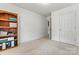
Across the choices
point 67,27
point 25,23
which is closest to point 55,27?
point 67,27

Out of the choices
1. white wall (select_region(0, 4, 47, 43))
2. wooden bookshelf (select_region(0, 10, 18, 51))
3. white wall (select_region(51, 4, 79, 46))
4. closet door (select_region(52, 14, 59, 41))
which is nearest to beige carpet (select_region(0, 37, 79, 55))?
wooden bookshelf (select_region(0, 10, 18, 51))

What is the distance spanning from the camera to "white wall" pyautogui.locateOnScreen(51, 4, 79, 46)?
3929 mm

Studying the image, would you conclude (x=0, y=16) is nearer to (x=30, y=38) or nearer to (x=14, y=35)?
(x=14, y=35)

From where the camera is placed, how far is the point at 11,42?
3383mm

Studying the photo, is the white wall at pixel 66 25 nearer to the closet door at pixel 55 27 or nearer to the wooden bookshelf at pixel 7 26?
the closet door at pixel 55 27

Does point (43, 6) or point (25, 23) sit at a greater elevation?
point (43, 6)

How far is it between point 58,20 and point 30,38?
2.18 metres

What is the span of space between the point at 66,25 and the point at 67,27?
13 centimetres

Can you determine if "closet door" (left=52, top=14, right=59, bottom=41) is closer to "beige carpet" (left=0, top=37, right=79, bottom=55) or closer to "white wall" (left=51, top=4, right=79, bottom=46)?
"white wall" (left=51, top=4, right=79, bottom=46)

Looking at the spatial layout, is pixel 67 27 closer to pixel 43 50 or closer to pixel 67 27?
pixel 67 27

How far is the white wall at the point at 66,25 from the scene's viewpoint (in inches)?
155

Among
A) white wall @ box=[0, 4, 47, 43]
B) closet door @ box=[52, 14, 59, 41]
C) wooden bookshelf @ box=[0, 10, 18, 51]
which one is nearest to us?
wooden bookshelf @ box=[0, 10, 18, 51]

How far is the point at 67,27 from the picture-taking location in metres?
4.35
